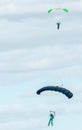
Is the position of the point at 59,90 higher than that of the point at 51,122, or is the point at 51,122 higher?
the point at 59,90

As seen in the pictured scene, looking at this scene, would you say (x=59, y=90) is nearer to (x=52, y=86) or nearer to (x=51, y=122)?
(x=52, y=86)

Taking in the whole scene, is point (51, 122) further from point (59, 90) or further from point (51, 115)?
point (59, 90)

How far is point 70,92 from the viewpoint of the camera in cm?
5438

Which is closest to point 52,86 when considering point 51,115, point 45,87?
point 45,87

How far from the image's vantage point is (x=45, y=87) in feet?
183

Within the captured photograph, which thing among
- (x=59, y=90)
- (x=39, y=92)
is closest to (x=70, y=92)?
(x=59, y=90)

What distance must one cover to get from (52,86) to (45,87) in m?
1.04

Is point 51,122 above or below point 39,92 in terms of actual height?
below

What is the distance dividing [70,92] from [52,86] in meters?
2.97

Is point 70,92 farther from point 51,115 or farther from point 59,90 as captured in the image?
point 51,115

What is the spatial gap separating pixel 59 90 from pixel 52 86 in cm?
117

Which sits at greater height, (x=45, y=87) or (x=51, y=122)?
(x=45, y=87)

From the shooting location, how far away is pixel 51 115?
5769 cm

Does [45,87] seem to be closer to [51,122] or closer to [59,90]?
[59,90]
